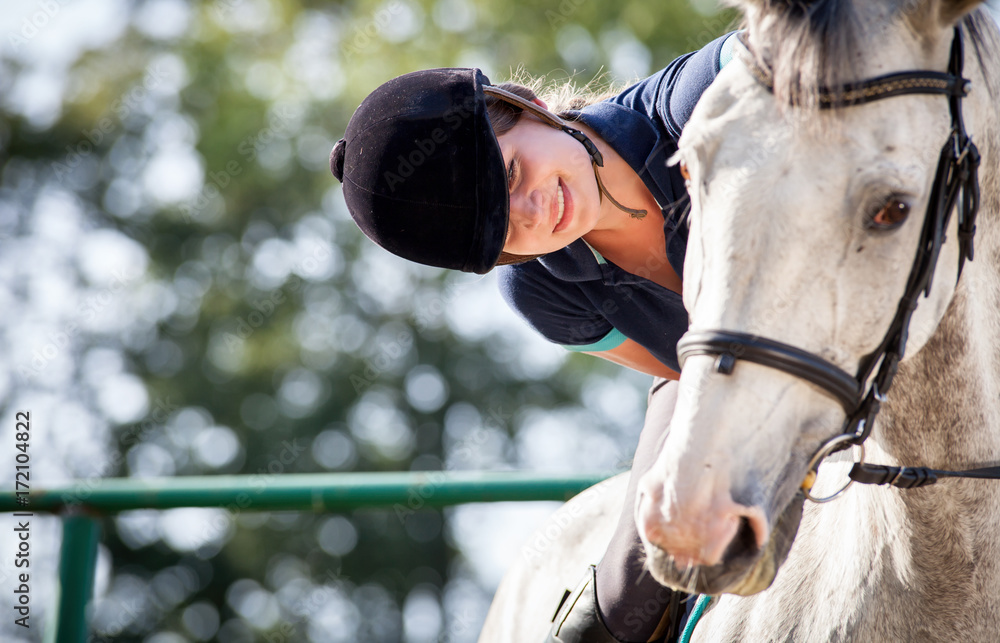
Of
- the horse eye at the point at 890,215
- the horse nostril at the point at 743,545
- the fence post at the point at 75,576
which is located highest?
the horse eye at the point at 890,215

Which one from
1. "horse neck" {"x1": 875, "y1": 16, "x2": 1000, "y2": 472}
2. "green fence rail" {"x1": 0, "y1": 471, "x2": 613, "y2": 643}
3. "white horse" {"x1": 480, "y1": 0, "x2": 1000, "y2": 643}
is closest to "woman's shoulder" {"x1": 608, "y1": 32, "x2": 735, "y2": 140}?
"white horse" {"x1": 480, "y1": 0, "x2": 1000, "y2": 643}

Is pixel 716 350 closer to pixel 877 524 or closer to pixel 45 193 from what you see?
pixel 877 524

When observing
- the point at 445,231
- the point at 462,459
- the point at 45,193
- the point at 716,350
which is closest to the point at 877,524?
the point at 716,350

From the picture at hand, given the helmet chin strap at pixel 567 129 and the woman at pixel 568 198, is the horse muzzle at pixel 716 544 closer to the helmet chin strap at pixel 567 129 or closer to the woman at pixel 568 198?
the woman at pixel 568 198

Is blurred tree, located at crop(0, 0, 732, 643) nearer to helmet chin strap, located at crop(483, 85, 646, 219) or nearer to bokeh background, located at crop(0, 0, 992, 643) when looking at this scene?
bokeh background, located at crop(0, 0, 992, 643)

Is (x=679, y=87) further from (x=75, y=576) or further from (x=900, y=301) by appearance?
(x=75, y=576)

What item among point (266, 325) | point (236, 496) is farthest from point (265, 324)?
point (236, 496)

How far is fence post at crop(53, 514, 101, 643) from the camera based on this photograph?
2.91 meters

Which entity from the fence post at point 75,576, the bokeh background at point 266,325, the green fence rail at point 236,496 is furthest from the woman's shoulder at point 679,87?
the bokeh background at point 266,325

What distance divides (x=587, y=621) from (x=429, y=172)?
44.3 inches

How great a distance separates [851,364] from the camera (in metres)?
1.23

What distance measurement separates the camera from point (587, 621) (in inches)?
80.0

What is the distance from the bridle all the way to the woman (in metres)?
0.51

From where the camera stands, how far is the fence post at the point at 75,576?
9.53 feet
